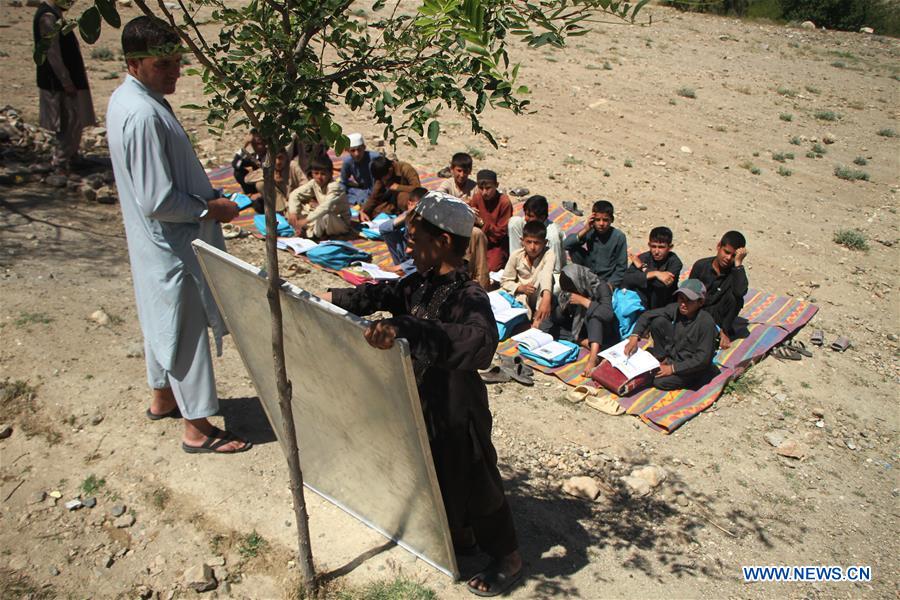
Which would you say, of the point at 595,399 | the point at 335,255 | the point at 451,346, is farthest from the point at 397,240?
the point at 451,346

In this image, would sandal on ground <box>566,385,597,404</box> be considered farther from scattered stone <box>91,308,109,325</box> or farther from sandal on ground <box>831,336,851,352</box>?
scattered stone <box>91,308,109,325</box>

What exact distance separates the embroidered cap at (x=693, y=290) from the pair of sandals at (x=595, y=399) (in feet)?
3.12

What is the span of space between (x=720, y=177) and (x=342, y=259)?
598cm

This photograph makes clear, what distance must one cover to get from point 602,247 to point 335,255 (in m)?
2.46

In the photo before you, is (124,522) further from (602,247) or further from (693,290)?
(602,247)

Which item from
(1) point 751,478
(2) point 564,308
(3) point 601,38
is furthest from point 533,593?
(3) point 601,38

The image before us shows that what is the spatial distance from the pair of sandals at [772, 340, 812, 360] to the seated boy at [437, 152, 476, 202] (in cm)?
317

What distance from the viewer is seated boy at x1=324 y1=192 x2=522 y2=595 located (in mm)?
2344

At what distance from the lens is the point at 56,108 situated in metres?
7.22

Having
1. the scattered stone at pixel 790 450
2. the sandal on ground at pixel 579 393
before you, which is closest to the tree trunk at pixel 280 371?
the sandal on ground at pixel 579 393

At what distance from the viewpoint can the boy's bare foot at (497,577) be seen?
303cm

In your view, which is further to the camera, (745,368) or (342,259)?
(342,259)

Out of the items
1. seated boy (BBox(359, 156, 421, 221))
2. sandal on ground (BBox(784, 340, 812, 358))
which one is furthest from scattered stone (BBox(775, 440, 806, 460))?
seated boy (BBox(359, 156, 421, 221))

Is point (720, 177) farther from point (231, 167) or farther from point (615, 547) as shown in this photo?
point (615, 547)
